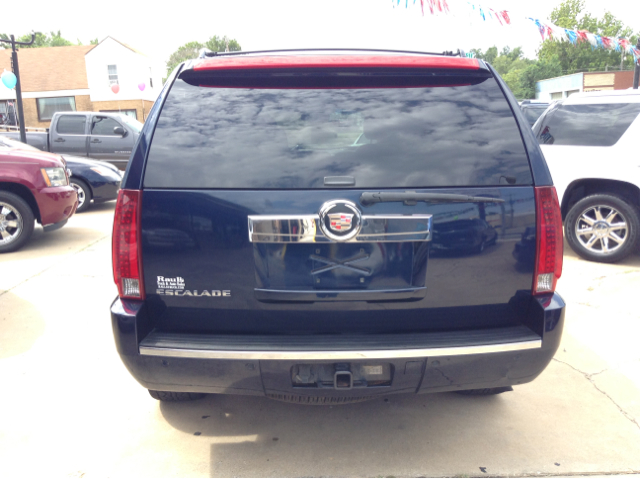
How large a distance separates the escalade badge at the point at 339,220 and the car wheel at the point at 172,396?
1514 mm

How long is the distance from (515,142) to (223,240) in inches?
53.6

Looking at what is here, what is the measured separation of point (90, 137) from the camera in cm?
1245

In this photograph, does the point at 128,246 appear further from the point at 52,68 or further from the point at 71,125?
the point at 52,68

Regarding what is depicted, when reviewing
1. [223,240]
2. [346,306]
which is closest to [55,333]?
[223,240]

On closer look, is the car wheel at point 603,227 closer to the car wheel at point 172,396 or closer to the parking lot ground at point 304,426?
the parking lot ground at point 304,426

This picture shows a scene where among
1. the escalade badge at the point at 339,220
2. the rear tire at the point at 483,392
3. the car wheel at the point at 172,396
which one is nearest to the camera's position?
the escalade badge at the point at 339,220

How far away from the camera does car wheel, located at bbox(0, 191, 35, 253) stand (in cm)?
659

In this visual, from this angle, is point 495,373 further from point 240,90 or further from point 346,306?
point 240,90

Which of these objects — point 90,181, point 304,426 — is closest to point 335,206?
point 304,426

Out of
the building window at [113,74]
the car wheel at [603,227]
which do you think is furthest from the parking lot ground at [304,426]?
the building window at [113,74]

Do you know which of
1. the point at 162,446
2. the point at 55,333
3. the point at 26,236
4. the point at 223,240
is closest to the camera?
the point at 223,240

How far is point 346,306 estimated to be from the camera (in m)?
2.25

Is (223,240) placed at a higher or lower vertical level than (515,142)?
lower

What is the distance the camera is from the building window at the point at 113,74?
1401 inches
